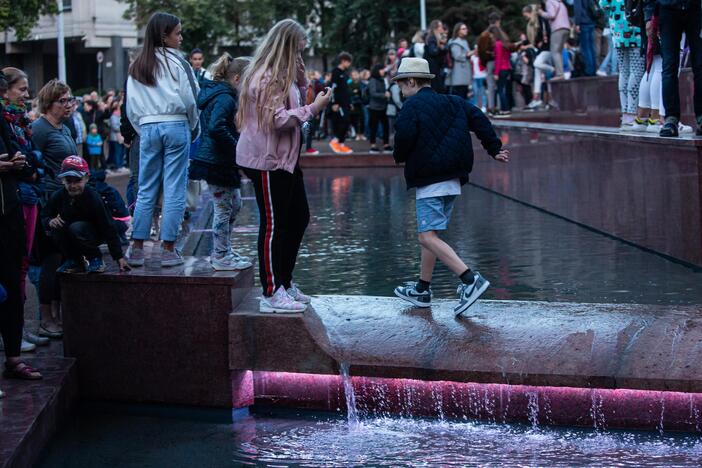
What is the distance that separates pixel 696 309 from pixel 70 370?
3.86 m

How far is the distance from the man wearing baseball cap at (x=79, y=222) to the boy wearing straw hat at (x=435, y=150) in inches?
74.9

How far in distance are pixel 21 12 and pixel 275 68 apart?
3091 cm

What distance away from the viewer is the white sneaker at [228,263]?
7172 mm

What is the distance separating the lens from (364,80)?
3008 centimetres

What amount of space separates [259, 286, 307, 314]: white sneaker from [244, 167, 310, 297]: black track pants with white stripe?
4cm

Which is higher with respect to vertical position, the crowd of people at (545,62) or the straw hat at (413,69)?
the crowd of people at (545,62)

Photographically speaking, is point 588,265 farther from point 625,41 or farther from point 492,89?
point 492,89

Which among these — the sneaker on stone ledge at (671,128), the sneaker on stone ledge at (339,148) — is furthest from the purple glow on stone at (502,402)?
the sneaker on stone ledge at (339,148)

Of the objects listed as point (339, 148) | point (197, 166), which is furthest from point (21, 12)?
point (197, 166)

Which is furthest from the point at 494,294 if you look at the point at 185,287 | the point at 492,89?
the point at 492,89

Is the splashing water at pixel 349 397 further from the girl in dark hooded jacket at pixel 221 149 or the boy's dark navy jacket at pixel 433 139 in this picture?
the boy's dark navy jacket at pixel 433 139

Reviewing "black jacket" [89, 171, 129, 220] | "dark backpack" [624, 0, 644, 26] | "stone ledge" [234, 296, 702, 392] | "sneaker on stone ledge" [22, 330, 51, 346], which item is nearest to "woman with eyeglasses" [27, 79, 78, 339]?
"sneaker on stone ledge" [22, 330, 51, 346]

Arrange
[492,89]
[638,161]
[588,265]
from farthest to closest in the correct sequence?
[492,89]
[638,161]
[588,265]

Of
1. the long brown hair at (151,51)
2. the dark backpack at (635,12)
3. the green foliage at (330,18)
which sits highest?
the green foliage at (330,18)
